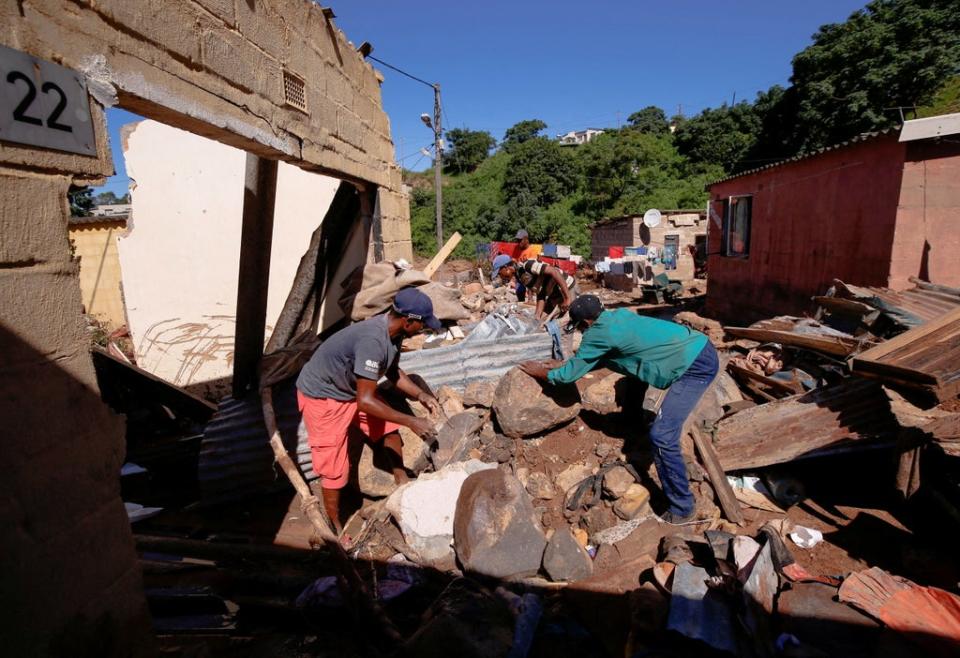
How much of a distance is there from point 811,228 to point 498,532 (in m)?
9.18

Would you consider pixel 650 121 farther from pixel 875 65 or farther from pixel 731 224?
pixel 731 224

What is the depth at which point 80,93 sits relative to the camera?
1.87 m

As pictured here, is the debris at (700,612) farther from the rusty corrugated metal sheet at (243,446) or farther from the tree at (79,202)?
the tree at (79,202)

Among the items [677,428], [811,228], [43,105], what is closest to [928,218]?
[811,228]

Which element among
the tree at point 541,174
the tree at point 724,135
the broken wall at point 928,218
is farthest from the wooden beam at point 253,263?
the tree at point 724,135

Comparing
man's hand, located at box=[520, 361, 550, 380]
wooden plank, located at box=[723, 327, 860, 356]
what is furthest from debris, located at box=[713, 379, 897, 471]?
man's hand, located at box=[520, 361, 550, 380]

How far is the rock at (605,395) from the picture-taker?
15.5 feet

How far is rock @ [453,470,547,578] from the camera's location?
312cm

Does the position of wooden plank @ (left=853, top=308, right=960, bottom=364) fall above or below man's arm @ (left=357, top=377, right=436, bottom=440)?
above

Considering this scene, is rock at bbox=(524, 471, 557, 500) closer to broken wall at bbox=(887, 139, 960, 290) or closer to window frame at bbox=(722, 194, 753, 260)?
broken wall at bbox=(887, 139, 960, 290)

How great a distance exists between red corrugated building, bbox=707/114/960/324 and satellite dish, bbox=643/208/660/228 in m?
5.98

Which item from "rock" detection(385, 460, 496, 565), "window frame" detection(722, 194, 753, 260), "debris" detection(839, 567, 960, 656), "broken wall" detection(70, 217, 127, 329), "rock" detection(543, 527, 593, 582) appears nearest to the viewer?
"debris" detection(839, 567, 960, 656)

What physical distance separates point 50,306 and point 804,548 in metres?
4.25

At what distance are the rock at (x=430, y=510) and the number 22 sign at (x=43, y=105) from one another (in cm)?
279
